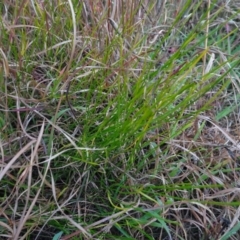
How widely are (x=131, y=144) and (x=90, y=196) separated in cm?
13

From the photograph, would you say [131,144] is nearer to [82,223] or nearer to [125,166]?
[125,166]

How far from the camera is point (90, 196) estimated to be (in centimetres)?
119

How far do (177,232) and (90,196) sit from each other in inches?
7.4

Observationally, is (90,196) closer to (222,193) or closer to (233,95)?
(222,193)

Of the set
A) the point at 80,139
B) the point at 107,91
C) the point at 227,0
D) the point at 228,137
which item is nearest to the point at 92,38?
the point at 107,91

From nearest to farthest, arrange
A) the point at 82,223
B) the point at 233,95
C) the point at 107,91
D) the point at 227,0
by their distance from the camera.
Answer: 1. the point at 82,223
2. the point at 107,91
3. the point at 233,95
4. the point at 227,0

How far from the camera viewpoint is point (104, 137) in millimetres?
1182

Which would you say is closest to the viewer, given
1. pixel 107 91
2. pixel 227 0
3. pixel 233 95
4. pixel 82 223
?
pixel 82 223

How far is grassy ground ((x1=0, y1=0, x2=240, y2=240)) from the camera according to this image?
1146mm

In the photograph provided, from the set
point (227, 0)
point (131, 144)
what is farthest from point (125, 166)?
point (227, 0)

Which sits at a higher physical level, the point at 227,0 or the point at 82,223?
the point at 227,0

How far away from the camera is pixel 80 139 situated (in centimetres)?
117

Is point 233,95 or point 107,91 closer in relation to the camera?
point 107,91

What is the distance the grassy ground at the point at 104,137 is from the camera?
1.15m
